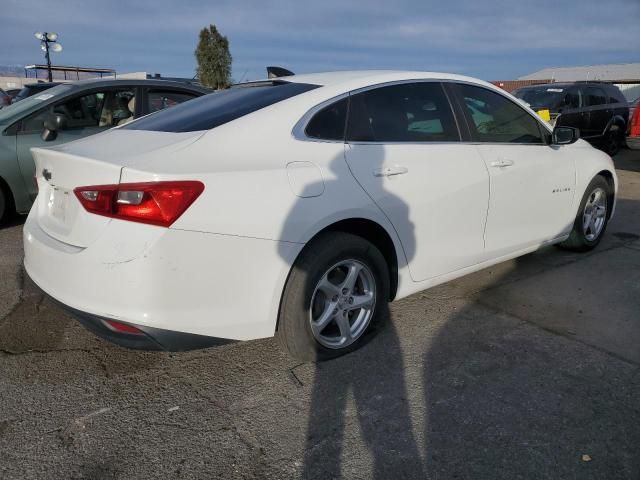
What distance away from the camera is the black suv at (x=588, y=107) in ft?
35.1

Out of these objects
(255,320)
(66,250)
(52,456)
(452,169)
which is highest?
(452,169)

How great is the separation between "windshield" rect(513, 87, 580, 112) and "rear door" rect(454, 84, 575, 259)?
730cm

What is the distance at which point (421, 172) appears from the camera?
Result: 303 centimetres

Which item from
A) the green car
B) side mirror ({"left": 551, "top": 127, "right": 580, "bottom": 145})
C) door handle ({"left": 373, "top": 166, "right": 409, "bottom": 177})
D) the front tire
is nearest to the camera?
the front tire

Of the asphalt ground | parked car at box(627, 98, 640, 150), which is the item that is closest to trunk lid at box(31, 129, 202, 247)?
the asphalt ground

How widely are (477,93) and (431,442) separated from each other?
246cm

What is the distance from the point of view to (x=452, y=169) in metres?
3.21

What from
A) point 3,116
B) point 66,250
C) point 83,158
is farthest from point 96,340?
point 3,116

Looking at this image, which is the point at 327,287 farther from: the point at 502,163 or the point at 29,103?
the point at 29,103

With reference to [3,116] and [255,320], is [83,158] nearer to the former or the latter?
[255,320]

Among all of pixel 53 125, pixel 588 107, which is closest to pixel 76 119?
pixel 53 125

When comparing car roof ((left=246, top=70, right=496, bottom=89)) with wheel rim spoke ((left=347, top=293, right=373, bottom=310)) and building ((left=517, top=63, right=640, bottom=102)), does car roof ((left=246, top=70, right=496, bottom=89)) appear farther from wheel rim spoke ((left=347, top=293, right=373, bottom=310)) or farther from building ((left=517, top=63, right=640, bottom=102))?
building ((left=517, top=63, right=640, bottom=102))

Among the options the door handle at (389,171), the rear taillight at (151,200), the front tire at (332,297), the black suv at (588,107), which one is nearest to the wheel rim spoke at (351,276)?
the front tire at (332,297)

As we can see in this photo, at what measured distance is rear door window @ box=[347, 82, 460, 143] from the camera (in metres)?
2.91
